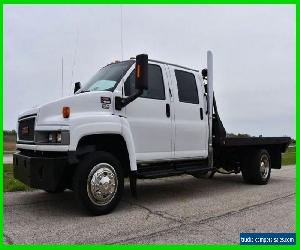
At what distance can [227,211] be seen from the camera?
252 inches

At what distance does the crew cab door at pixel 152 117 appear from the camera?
21.9ft

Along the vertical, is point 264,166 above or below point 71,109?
below

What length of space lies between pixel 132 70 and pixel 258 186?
14.5ft

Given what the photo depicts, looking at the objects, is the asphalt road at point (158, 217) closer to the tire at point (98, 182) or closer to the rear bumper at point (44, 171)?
the tire at point (98, 182)

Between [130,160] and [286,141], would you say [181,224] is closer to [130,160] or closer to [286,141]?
[130,160]

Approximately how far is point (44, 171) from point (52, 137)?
19.1 inches

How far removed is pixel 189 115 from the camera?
777 cm

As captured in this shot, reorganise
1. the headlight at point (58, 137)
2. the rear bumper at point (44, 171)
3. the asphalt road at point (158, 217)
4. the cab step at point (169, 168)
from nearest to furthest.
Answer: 1. the asphalt road at point (158, 217)
2. the rear bumper at point (44, 171)
3. the headlight at point (58, 137)
4. the cab step at point (169, 168)

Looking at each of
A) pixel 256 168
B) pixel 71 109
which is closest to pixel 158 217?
pixel 71 109

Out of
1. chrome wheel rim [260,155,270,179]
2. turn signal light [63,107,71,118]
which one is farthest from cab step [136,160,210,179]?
chrome wheel rim [260,155,270,179]

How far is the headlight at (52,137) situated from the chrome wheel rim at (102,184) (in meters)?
0.59

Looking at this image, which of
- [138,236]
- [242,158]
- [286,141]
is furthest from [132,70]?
[286,141]

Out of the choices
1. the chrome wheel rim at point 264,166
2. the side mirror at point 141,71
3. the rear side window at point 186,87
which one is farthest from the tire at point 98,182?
the chrome wheel rim at point 264,166

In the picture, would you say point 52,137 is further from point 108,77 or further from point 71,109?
point 108,77
